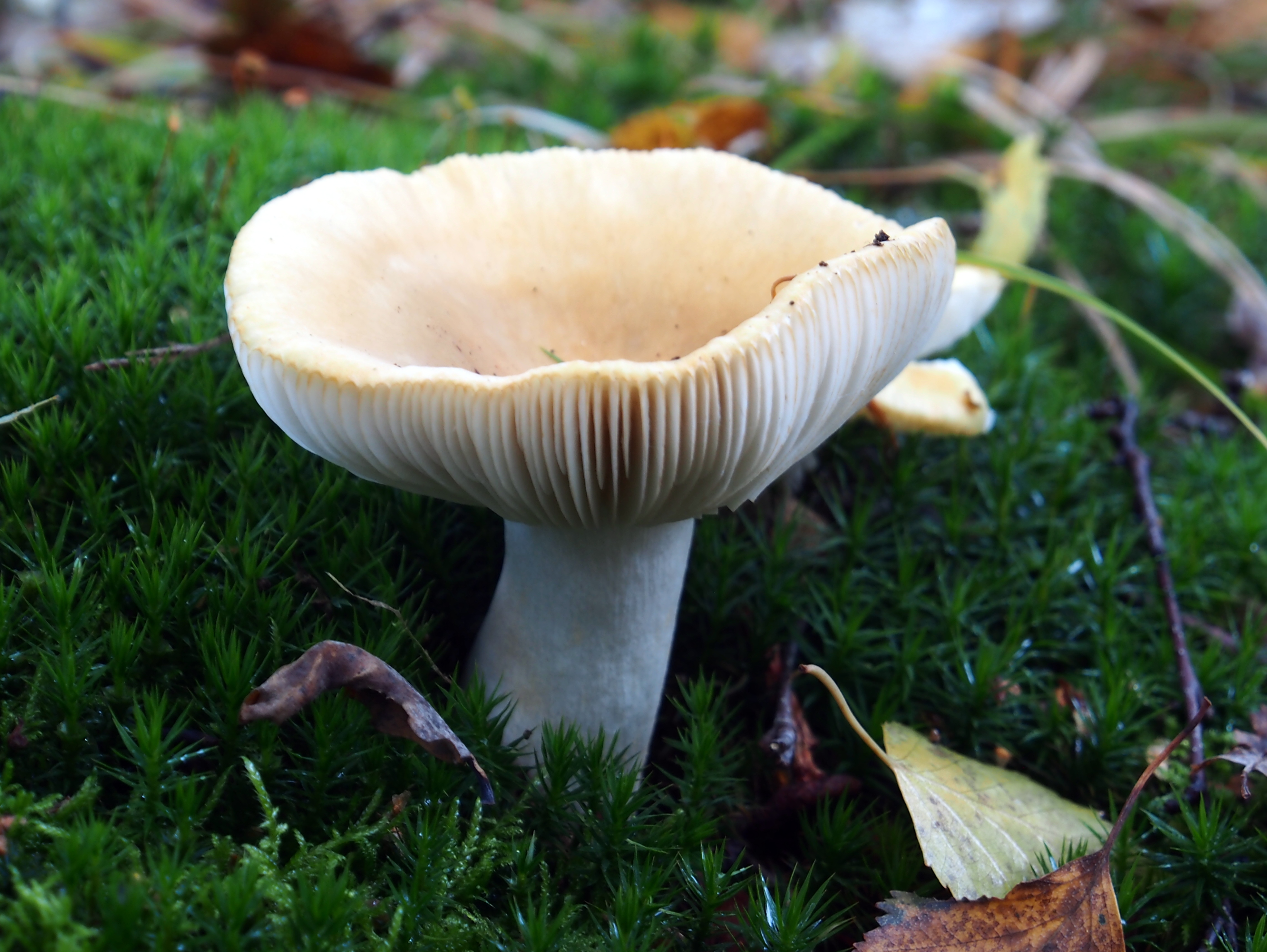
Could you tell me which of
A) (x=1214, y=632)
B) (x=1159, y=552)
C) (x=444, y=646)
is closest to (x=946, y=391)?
(x=1159, y=552)

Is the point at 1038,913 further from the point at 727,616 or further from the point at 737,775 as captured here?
the point at 727,616

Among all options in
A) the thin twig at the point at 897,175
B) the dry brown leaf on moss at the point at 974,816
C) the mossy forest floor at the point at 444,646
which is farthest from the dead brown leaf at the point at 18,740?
the thin twig at the point at 897,175

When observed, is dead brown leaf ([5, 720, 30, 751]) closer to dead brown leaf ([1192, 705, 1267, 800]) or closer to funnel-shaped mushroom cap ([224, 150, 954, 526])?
funnel-shaped mushroom cap ([224, 150, 954, 526])

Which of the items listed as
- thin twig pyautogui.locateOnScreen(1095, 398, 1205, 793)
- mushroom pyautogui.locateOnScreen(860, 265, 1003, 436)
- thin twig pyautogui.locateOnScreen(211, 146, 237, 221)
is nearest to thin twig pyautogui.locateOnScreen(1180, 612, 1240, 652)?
thin twig pyautogui.locateOnScreen(1095, 398, 1205, 793)

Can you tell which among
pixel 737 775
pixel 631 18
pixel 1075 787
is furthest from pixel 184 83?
pixel 1075 787

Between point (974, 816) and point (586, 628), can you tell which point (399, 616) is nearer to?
point (586, 628)

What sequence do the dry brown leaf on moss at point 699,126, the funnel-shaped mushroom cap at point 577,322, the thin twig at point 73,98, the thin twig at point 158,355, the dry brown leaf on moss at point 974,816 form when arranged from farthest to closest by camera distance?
the dry brown leaf on moss at point 699,126 < the thin twig at point 73,98 < the thin twig at point 158,355 < the dry brown leaf on moss at point 974,816 < the funnel-shaped mushroom cap at point 577,322

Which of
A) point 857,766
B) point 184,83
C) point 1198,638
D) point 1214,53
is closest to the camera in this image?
point 857,766

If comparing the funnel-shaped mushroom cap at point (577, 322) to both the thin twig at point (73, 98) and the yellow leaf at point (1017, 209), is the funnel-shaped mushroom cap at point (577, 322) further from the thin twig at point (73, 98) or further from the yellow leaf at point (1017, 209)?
the thin twig at point (73, 98)
